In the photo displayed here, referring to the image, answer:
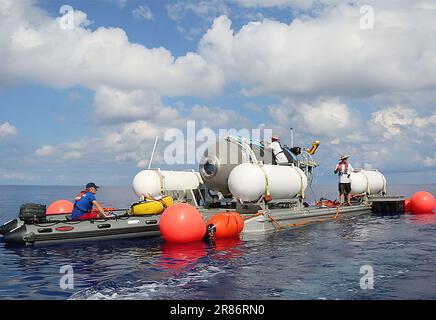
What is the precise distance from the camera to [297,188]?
20.7m

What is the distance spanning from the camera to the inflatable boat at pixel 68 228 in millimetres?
14562

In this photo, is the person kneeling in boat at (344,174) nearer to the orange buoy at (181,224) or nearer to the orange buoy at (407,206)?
the orange buoy at (407,206)

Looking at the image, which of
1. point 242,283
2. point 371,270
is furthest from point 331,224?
point 242,283

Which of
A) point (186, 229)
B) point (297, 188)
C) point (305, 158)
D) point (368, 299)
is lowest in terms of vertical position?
point (368, 299)

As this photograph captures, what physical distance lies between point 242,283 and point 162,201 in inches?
373

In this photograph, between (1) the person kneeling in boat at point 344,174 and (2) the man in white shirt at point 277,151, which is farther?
(1) the person kneeling in boat at point 344,174

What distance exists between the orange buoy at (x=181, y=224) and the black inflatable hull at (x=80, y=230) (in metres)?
1.85

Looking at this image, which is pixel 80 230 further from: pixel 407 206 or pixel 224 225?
pixel 407 206

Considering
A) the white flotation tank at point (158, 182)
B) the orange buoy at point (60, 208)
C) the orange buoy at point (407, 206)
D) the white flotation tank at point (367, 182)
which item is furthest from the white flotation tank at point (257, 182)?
the orange buoy at point (407, 206)

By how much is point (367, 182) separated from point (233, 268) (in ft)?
65.8

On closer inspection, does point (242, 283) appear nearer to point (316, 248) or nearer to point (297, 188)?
point (316, 248)

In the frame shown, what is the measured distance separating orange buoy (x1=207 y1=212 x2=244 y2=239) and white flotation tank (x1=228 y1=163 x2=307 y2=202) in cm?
210

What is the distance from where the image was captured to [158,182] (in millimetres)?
20812
